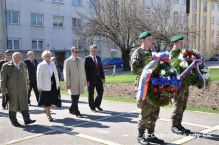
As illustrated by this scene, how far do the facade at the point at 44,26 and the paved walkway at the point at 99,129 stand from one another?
26.0 m

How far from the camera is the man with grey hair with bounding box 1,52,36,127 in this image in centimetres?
852

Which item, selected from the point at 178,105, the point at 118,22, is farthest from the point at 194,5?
the point at 178,105

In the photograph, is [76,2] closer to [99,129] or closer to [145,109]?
[99,129]

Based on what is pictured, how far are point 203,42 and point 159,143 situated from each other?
6080 cm

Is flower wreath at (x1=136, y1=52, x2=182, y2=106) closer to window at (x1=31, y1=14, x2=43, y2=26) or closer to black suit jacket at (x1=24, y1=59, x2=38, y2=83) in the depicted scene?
black suit jacket at (x1=24, y1=59, x2=38, y2=83)

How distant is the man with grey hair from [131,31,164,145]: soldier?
332cm

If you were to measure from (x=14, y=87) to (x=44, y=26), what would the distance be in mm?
33036

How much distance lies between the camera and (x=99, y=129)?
7984 mm

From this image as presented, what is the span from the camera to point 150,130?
6703 mm

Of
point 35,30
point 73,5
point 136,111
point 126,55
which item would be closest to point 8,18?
point 35,30

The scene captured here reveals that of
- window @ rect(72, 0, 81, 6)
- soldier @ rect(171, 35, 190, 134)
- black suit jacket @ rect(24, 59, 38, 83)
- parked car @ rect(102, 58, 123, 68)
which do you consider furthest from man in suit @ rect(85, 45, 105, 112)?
window @ rect(72, 0, 81, 6)

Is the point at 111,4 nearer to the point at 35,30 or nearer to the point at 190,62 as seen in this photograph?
the point at 35,30

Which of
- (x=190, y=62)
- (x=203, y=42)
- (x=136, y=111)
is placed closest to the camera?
(x=190, y=62)

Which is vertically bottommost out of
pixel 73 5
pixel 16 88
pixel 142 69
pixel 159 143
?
pixel 159 143
